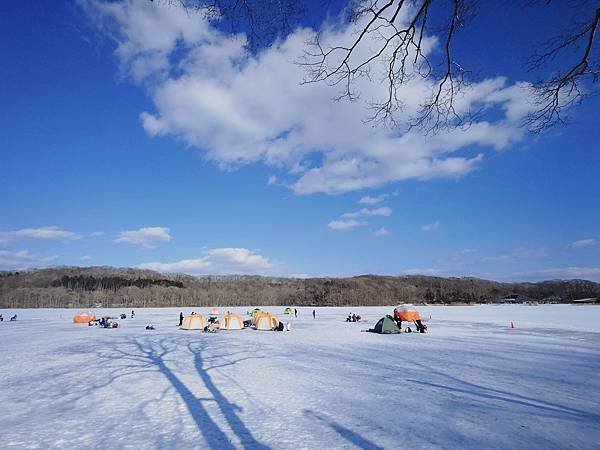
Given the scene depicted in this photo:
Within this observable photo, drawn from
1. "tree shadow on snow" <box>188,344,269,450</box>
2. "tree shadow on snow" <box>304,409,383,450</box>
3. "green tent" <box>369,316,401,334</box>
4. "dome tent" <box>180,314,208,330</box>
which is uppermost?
"dome tent" <box>180,314,208,330</box>

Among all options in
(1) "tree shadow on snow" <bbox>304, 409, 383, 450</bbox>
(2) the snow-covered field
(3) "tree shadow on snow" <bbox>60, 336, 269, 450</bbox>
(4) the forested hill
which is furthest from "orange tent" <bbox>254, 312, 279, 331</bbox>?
(4) the forested hill

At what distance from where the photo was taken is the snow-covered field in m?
5.27

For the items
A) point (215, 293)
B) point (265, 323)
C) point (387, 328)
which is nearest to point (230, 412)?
point (387, 328)

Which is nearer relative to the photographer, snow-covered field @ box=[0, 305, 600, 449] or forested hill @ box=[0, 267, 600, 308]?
snow-covered field @ box=[0, 305, 600, 449]

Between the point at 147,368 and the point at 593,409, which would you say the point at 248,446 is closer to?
the point at 593,409

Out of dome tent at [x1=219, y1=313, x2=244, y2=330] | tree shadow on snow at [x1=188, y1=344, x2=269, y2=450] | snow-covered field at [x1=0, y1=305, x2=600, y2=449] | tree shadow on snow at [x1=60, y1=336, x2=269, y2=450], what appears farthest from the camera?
dome tent at [x1=219, y1=313, x2=244, y2=330]

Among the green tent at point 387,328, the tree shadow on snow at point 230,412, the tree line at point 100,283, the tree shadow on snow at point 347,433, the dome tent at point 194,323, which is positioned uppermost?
the tree line at point 100,283

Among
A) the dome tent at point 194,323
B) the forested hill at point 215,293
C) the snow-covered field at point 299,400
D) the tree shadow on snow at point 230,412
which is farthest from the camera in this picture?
the forested hill at point 215,293

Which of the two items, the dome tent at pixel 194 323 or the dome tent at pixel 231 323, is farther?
the dome tent at pixel 231 323

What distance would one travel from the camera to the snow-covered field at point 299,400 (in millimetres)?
5273

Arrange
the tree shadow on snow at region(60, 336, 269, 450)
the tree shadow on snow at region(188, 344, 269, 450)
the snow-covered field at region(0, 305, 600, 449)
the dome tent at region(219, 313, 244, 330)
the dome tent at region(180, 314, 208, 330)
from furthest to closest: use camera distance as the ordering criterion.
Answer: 1. the dome tent at region(219, 313, 244, 330)
2. the dome tent at region(180, 314, 208, 330)
3. the tree shadow on snow at region(60, 336, 269, 450)
4. the snow-covered field at region(0, 305, 600, 449)
5. the tree shadow on snow at region(188, 344, 269, 450)

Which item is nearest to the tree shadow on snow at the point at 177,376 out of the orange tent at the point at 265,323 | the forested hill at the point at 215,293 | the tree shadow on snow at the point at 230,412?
the tree shadow on snow at the point at 230,412

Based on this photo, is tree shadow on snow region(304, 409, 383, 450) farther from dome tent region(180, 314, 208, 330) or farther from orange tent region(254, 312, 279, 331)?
dome tent region(180, 314, 208, 330)

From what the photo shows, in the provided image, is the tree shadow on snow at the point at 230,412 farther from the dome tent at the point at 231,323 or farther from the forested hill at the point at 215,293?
the forested hill at the point at 215,293
